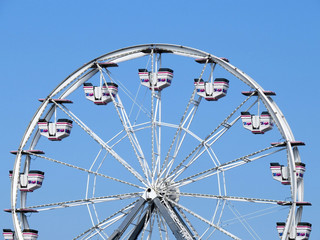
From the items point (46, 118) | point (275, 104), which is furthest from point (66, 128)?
point (275, 104)

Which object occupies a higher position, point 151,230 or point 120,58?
point 120,58

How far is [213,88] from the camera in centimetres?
7469

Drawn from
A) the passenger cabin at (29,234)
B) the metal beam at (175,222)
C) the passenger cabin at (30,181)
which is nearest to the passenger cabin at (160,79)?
the metal beam at (175,222)

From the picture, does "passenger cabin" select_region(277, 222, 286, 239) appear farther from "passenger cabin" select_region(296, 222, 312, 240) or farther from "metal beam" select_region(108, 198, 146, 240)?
"metal beam" select_region(108, 198, 146, 240)

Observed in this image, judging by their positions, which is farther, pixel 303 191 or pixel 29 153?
pixel 29 153

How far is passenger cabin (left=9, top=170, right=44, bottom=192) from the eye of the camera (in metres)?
78.1

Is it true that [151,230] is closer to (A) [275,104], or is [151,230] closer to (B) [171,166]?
(B) [171,166]

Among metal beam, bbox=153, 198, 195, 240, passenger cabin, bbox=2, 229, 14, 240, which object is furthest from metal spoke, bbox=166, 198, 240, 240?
passenger cabin, bbox=2, 229, 14, 240

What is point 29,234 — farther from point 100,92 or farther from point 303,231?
point 303,231

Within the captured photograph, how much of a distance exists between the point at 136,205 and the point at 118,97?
6.60 metres

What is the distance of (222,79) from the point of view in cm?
7456

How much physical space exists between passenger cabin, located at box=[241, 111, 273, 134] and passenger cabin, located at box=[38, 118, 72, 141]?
1010 cm

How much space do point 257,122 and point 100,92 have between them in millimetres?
9212

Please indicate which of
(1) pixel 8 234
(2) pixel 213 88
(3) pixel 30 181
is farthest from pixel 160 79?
(1) pixel 8 234
